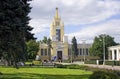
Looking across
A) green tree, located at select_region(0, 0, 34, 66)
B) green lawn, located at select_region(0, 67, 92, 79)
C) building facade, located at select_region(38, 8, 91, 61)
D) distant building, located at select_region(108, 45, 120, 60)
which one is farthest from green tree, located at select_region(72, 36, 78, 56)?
green tree, located at select_region(0, 0, 34, 66)

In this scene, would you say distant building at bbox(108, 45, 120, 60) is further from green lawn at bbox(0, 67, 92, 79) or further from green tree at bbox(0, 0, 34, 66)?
green tree at bbox(0, 0, 34, 66)

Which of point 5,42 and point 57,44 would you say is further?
point 57,44

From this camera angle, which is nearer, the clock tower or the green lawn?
the green lawn

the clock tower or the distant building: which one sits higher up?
the clock tower

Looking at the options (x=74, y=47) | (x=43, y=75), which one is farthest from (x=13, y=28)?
(x=74, y=47)

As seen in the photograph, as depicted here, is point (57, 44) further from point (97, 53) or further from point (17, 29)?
point (17, 29)

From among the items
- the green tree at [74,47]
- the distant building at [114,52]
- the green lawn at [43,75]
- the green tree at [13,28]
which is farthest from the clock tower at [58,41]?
the green tree at [13,28]

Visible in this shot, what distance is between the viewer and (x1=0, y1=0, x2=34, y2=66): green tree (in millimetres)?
22547

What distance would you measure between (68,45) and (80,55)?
8.72m

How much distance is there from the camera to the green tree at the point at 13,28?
74.0 ft

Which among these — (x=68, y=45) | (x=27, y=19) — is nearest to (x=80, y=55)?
(x=68, y=45)

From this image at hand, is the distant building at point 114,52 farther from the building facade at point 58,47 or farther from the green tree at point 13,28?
the green tree at point 13,28

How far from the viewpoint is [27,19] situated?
26.1 m

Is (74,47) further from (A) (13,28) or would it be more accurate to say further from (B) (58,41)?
(A) (13,28)
